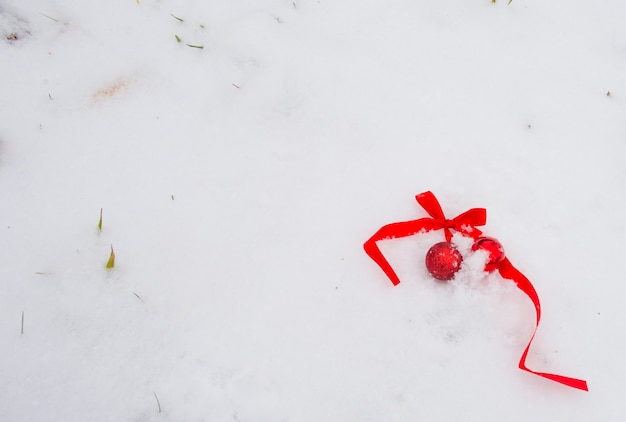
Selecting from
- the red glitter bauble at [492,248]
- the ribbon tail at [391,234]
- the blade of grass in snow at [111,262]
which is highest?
the red glitter bauble at [492,248]

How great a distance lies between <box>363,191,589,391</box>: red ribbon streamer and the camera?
1.72m

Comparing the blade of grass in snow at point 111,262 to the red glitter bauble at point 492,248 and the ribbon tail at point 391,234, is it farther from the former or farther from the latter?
the red glitter bauble at point 492,248

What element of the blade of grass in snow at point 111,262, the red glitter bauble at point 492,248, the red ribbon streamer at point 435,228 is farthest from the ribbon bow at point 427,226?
the blade of grass in snow at point 111,262

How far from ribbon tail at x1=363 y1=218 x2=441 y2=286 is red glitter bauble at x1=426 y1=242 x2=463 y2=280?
13 cm

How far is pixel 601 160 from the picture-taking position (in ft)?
6.64

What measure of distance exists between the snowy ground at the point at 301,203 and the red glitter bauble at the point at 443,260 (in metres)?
0.10

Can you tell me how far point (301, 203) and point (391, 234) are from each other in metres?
0.40

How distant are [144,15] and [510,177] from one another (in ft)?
6.40

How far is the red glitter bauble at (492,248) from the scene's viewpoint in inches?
66.1

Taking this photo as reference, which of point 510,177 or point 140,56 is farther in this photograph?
point 140,56

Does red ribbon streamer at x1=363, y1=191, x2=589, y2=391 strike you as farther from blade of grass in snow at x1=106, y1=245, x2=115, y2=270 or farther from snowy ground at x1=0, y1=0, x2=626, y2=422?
blade of grass in snow at x1=106, y1=245, x2=115, y2=270

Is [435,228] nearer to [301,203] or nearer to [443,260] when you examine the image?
[443,260]

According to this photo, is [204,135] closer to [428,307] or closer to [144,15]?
[144,15]

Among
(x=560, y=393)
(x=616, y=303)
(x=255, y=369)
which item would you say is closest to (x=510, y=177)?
(x=616, y=303)
